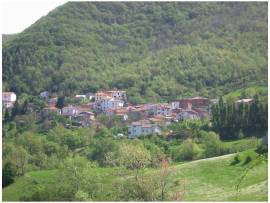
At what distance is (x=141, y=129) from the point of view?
31828 millimetres

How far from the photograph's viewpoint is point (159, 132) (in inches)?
1204

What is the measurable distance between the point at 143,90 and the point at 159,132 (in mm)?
15511

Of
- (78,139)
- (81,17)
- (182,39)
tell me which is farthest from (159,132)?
(81,17)

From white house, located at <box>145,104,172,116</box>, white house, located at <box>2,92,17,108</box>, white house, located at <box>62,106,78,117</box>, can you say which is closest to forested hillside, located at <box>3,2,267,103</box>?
white house, located at <box>145,104,172,116</box>

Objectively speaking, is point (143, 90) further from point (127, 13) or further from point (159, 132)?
point (127, 13)

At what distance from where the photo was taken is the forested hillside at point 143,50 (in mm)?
47000

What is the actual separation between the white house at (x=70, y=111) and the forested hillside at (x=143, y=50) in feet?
20.3

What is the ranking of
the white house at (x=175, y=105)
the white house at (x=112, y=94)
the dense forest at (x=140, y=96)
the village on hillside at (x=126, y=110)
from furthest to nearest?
the white house at (x=112, y=94)
the white house at (x=175, y=105)
the village on hillside at (x=126, y=110)
the dense forest at (x=140, y=96)

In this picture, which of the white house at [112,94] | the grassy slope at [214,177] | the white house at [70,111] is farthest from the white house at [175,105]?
the grassy slope at [214,177]

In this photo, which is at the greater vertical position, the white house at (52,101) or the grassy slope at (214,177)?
the grassy slope at (214,177)

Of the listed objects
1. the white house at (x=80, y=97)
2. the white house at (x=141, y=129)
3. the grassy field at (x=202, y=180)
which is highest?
the grassy field at (x=202, y=180)

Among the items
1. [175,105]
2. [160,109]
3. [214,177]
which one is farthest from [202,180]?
[175,105]

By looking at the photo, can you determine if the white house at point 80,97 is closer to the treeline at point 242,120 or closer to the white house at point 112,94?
the white house at point 112,94

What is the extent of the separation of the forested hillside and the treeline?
1587cm
